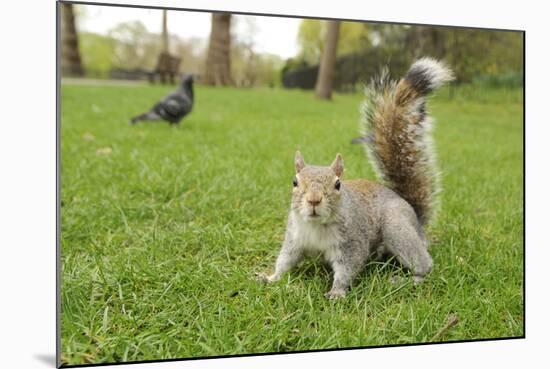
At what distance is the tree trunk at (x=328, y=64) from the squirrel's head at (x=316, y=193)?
2.98 ft

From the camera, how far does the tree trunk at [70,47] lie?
6.50 ft

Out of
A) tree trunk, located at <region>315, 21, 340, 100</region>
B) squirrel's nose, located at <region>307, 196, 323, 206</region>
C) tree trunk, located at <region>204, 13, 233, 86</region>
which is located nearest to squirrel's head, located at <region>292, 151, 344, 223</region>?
squirrel's nose, located at <region>307, 196, 323, 206</region>

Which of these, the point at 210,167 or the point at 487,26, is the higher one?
the point at 487,26

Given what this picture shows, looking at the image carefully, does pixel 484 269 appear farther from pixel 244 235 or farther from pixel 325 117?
pixel 325 117

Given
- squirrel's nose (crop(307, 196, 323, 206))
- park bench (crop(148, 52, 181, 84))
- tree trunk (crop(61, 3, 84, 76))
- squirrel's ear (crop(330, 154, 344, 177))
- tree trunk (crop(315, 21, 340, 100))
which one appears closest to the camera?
squirrel's nose (crop(307, 196, 323, 206))

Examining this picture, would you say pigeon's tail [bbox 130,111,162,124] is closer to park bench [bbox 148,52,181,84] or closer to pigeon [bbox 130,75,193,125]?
pigeon [bbox 130,75,193,125]

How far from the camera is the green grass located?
1.44 m

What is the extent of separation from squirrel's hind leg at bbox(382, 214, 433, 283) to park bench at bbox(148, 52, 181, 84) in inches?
50.5

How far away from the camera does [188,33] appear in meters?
2.00

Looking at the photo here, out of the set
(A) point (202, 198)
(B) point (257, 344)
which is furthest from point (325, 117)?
(B) point (257, 344)

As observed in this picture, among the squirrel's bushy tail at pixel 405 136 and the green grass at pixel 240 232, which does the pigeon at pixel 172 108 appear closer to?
the green grass at pixel 240 232

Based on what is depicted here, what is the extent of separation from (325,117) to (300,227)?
1374mm

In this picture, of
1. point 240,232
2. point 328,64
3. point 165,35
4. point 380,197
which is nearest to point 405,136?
point 380,197

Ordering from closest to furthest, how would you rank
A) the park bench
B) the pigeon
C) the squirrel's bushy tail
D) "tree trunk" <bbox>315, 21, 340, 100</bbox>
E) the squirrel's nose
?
the squirrel's nose, the squirrel's bushy tail, "tree trunk" <bbox>315, 21, 340, 100</bbox>, the park bench, the pigeon
